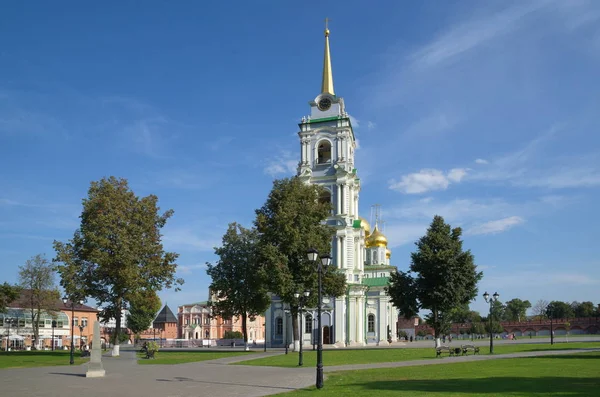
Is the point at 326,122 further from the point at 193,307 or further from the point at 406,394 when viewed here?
the point at 193,307

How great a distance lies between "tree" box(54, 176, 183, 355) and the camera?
145ft

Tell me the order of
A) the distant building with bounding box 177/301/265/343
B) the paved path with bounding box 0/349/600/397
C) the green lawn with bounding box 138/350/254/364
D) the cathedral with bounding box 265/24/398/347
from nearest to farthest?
the paved path with bounding box 0/349/600/397 → the green lawn with bounding box 138/350/254/364 → the cathedral with bounding box 265/24/398/347 → the distant building with bounding box 177/301/265/343

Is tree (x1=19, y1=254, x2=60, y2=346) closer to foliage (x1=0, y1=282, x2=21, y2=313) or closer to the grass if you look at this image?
foliage (x1=0, y1=282, x2=21, y2=313)

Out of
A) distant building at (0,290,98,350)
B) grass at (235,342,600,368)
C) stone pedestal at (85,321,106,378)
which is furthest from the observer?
distant building at (0,290,98,350)

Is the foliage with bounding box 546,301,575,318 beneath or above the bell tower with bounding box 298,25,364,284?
beneath

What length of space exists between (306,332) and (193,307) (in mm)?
76933

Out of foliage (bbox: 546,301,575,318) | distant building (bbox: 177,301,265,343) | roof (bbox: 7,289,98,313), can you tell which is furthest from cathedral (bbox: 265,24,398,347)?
foliage (bbox: 546,301,575,318)

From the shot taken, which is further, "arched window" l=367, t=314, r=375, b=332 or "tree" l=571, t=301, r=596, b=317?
"tree" l=571, t=301, r=596, b=317

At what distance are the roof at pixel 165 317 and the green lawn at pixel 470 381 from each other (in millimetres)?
117606

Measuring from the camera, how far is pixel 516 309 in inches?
6614

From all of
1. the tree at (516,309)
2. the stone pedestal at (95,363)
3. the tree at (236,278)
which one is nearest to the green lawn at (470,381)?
the stone pedestal at (95,363)

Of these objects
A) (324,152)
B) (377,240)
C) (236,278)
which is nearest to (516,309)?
(377,240)

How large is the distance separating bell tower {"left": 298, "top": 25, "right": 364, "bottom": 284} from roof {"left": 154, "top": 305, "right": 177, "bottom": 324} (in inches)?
3198

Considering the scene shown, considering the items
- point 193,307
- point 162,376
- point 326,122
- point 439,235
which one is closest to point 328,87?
point 326,122
